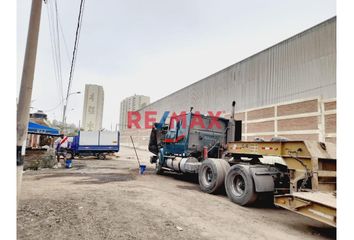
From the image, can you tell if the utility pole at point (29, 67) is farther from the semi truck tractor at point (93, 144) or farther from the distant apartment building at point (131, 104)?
the distant apartment building at point (131, 104)

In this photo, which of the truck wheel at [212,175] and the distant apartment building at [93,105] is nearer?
the truck wheel at [212,175]

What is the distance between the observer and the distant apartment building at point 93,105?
2567 centimetres

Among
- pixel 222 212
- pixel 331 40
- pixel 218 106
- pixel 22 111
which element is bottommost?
pixel 222 212

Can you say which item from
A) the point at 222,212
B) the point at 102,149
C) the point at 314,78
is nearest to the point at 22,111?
the point at 222,212

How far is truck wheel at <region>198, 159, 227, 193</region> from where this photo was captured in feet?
24.7

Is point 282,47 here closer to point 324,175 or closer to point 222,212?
point 324,175

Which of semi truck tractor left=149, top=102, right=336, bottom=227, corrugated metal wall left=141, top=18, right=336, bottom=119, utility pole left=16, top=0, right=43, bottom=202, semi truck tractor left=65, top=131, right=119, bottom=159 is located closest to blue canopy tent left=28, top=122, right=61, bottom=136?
semi truck tractor left=65, top=131, right=119, bottom=159

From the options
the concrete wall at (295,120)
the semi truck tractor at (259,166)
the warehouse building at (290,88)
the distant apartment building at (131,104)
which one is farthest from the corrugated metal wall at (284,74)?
the distant apartment building at (131,104)

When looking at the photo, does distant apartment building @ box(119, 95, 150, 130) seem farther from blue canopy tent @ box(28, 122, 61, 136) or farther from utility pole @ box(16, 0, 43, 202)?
utility pole @ box(16, 0, 43, 202)

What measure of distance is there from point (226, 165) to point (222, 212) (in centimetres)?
230

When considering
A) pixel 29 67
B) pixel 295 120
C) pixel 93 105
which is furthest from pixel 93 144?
pixel 29 67

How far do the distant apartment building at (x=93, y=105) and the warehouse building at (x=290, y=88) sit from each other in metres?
13.6

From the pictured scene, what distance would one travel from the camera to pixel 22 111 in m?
3.96

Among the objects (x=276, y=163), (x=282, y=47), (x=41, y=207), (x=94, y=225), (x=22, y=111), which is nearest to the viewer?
(x=22, y=111)
